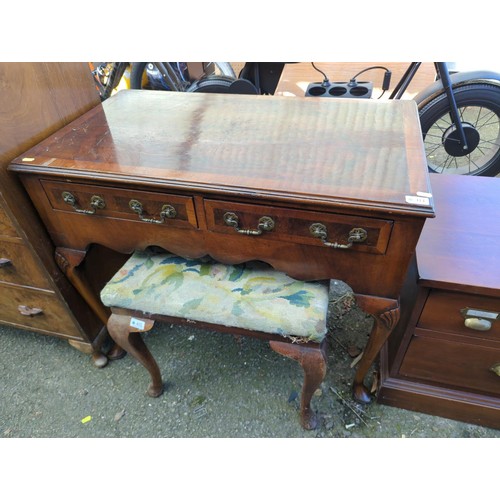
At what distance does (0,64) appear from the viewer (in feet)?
3.00

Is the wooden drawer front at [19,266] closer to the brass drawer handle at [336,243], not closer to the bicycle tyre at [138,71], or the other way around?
the brass drawer handle at [336,243]

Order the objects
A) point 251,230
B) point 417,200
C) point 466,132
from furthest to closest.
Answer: point 466,132
point 251,230
point 417,200

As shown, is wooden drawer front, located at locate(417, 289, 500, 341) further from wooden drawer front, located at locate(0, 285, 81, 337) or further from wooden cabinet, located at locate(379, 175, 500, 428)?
wooden drawer front, located at locate(0, 285, 81, 337)

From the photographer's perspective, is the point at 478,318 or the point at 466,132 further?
the point at 466,132

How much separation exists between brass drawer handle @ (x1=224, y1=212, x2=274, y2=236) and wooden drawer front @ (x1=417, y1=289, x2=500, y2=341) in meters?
0.46

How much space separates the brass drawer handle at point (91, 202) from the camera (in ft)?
3.06

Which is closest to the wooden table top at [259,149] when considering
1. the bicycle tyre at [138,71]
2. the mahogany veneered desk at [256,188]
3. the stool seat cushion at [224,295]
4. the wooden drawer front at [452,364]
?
the mahogany veneered desk at [256,188]

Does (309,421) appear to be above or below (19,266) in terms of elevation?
below

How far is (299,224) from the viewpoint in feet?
2.72

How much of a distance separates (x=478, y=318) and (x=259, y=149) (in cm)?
73

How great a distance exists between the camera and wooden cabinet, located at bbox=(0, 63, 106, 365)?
960 mm

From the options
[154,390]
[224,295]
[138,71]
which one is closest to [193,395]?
[154,390]

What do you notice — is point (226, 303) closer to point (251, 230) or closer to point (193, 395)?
point (251, 230)

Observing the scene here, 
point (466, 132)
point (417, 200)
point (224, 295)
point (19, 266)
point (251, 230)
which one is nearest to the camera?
point (417, 200)
